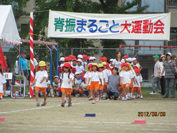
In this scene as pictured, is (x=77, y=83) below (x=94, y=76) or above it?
below

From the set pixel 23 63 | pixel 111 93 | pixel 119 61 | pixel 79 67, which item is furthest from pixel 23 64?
pixel 119 61

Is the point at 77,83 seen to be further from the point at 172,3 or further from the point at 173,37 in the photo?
the point at 172,3

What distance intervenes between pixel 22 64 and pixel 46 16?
1082 centimetres

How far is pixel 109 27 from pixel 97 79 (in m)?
4.23

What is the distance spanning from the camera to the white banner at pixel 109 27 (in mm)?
18891

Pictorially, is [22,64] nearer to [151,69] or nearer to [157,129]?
[157,129]

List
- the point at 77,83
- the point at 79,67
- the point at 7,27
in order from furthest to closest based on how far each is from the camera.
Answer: the point at 79,67 < the point at 77,83 < the point at 7,27

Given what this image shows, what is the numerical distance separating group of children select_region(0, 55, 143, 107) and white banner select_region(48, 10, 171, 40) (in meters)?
1.31

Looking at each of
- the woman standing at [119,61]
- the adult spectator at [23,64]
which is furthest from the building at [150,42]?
the adult spectator at [23,64]

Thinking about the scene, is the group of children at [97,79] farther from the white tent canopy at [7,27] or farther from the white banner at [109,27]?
the white tent canopy at [7,27]

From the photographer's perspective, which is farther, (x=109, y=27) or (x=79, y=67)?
(x=109, y=27)

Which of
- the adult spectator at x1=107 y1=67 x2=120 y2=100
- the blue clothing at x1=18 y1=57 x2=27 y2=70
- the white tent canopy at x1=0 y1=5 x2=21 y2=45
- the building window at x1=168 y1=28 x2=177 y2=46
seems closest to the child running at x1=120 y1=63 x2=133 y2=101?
the adult spectator at x1=107 y1=67 x2=120 y2=100

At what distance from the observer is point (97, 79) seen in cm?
1570

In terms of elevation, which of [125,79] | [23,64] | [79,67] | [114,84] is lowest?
[114,84]
